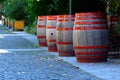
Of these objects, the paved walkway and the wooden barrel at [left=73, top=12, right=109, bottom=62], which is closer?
the paved walkway

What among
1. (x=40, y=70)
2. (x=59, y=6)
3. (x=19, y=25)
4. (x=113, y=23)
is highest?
(x=59, y=6)

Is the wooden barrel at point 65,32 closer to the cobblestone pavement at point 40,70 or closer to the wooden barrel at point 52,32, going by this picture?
the cobblestone pavement at point 40,70

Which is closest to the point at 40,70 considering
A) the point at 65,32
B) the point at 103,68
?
the point at 103,68

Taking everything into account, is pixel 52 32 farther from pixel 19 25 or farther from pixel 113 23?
pixel 19 25

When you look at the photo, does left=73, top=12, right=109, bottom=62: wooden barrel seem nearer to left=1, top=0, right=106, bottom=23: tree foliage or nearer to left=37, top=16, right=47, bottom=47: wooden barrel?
left=1, top=0, right=106, bottom=23: tree foliage

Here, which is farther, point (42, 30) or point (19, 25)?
point (19, 25)

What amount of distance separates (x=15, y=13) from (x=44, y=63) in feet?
99.3

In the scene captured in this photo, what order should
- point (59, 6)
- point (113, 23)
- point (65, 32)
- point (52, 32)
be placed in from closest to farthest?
point (113, 23)
point (65, 32)
point (52, 32)
point (59, 6)

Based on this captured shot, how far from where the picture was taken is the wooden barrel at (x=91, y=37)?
11.2 metres

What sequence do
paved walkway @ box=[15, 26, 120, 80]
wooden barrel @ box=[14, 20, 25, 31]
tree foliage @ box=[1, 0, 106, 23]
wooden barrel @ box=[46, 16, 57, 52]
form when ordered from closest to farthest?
paved walkway @ box=[15, 26, 120, 80] < wooden barrel @ box=[46, 16, 57, 52] < tree foliage @ box=[1, 0, 106, 23] < wooden barrel @ box=[14, 20, 25, 31]

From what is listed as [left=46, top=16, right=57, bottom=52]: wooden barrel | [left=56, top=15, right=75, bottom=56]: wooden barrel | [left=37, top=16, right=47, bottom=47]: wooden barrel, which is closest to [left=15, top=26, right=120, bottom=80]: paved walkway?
[left=56, top=15, right=75, bottom=56]: wooden barrel

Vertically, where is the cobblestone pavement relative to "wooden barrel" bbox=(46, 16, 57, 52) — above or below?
below

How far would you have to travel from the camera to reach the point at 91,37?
1123 centimetres

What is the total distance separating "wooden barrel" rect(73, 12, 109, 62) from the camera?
442 inches
